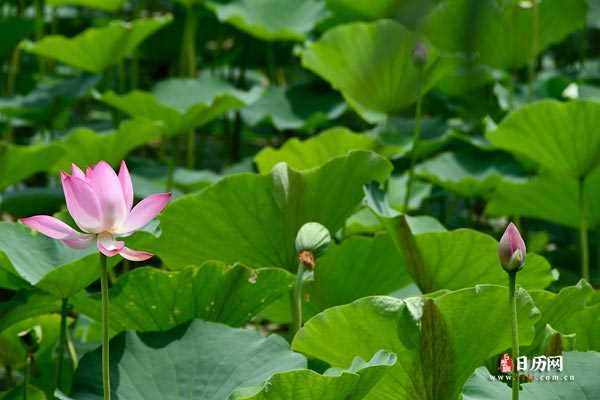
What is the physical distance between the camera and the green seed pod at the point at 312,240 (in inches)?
42.7

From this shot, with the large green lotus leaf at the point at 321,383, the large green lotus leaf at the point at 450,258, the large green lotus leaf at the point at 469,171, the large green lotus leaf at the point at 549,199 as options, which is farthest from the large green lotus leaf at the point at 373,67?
the large green lotus leaf at the point at 321,383

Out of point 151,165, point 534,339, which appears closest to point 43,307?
point 534,339

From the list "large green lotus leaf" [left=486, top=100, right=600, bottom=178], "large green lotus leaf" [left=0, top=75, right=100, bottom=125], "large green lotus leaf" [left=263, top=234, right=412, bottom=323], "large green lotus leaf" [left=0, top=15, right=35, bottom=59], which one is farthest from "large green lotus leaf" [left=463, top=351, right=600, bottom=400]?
"large green lotus leaf" [left=0, top=15, right=35, bottom=59]

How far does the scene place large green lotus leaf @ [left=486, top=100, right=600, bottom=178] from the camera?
58.5 inches

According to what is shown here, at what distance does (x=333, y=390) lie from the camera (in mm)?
883

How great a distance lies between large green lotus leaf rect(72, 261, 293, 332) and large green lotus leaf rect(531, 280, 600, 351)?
0.26 meters

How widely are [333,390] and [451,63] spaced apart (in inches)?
44.8

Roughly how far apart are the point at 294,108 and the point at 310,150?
0.68 metres

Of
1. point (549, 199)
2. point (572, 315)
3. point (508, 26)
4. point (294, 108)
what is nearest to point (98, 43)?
point (294, 108)

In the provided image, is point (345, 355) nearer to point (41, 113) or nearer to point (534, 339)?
point (534, 339)

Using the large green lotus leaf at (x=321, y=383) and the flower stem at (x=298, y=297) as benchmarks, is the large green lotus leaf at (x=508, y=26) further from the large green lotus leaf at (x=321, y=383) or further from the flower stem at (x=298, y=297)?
the large green lotus leaf at (x=321, y=383)

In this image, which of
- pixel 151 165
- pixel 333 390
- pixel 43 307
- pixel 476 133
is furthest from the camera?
pixel 476 133

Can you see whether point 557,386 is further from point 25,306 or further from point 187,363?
point 25,306

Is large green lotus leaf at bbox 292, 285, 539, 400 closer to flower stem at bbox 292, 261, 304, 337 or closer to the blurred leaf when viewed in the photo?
flower stem at bbox 292, 261, 304, 337
